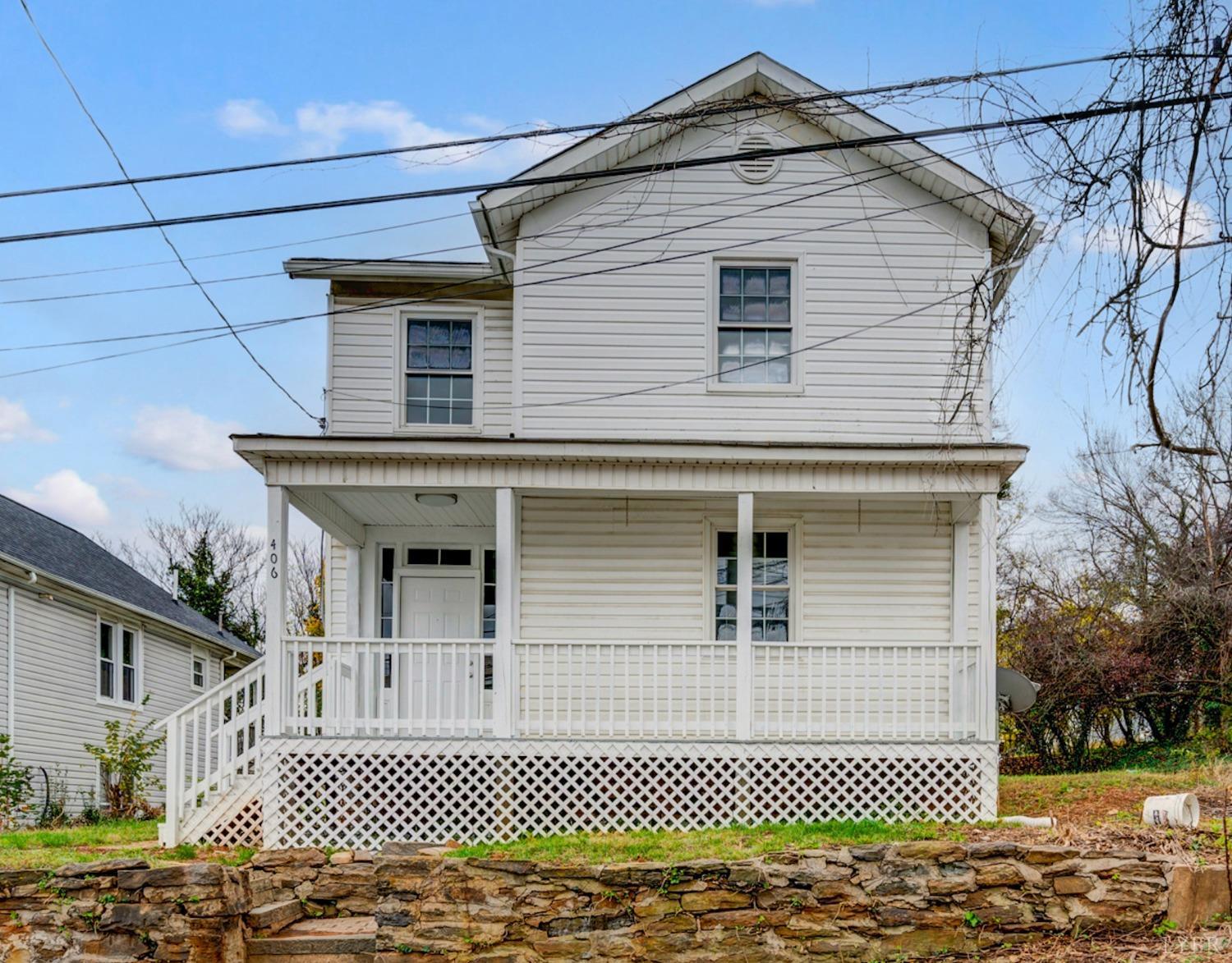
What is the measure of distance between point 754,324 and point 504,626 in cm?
442

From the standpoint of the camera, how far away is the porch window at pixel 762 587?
43.5 ft

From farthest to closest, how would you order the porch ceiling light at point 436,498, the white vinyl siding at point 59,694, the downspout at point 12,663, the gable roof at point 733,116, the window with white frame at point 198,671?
the window with white frame at point 198,671
the white vinyl siding at point 59,694
the downspout at point 12,663
the gable roof at point 733,116
the porch ceiling light at point 436,498

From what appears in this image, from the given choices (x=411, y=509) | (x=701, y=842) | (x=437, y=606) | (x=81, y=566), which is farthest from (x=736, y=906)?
(x=81, y=566)

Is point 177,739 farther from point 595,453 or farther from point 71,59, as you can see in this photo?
point 71,59

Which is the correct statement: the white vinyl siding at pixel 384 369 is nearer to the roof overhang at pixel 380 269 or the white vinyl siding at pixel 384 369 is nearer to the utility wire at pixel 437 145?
the roof overhang at pixel 380 269

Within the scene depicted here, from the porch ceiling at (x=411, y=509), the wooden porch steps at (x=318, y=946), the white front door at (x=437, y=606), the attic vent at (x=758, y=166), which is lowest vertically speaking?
the wooden porch steps at (x=318, y=946)

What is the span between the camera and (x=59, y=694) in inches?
733

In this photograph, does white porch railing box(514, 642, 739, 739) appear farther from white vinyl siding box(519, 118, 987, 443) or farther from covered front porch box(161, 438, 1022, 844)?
white vinyl siding box(519, 118, 987, 443)

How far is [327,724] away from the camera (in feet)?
37.6

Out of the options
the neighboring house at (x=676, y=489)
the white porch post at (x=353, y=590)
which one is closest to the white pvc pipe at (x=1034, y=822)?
the neighboring house at (x=676, y=489)

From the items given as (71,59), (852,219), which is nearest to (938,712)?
(852,219)

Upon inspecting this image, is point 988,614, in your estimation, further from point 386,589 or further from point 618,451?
Result: point 386,589

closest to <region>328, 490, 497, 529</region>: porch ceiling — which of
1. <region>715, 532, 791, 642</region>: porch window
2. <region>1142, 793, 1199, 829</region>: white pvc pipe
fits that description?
Result: <region>715, 532, 791, 642</region>: porch window

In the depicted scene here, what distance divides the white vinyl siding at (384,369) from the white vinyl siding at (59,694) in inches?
275
